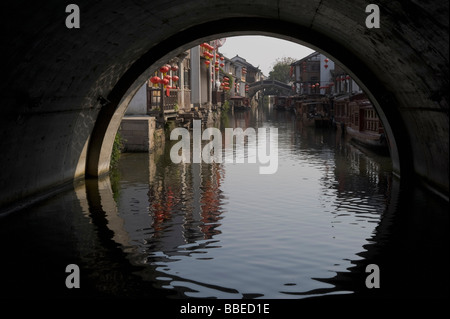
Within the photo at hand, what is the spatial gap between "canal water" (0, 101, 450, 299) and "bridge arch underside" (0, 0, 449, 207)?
0.94 meters

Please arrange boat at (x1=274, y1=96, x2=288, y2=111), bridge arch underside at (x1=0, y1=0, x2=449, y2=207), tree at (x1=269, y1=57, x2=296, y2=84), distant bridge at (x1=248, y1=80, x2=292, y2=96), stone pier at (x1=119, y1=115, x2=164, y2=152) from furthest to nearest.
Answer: tree at (x1=269, y1=57, x2=296, y2=84), distant bridge at (x1=248, y1=80, x2=292, y2=96), boat at (x1=274, y1=96, x2=288, y2=111), stone pier at (x1=119, y1=115, x2=164, y2=152), bridge arch underside at (x1=0, y1=0, x2=449, y2=207)

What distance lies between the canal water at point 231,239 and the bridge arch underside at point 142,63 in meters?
0.94

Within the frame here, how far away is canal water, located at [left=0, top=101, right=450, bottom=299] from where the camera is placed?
7.20m

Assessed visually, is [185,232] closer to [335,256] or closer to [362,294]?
[335,256]

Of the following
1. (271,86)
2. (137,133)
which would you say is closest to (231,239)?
(137,133)

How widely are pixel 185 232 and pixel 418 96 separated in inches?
233

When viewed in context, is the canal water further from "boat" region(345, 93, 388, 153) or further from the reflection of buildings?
"boat" region(345, 93, 388, 153)

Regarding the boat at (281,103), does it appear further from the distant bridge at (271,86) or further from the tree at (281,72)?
the tree at (281,72)

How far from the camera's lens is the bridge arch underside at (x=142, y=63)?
29.9 ft

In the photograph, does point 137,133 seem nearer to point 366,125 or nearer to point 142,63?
point 142,63

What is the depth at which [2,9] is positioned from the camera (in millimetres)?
7574

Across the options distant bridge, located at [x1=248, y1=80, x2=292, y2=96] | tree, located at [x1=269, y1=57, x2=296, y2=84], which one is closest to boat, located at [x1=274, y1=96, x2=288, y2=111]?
distant bridge, located at [x1=248, y1=80, x2=292, y2=96]

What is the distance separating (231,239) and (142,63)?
787 cm

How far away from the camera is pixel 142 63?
1598 cm
